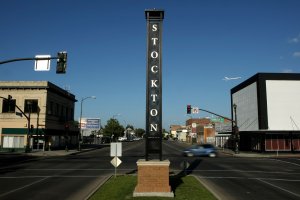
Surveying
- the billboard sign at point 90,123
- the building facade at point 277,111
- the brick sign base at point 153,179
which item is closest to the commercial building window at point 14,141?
the billboard sign at point 90,123

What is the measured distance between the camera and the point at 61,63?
20562 mm

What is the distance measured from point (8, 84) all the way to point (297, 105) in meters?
43.7

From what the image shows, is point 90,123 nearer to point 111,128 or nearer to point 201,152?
point 111,128

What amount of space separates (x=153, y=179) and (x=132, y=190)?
63.9 inches

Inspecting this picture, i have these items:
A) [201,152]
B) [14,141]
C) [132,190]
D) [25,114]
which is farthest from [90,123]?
[132,190]

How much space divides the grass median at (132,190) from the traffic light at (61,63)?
690 cm

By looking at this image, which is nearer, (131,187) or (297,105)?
(131,187)

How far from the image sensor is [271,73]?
5291 cm

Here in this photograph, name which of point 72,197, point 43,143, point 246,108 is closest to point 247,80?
point 246,108

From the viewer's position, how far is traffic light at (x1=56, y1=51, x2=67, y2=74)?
2052cm

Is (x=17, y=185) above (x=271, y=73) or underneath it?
underneath

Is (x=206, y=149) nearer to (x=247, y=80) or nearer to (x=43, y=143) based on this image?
(x=247, y=80)

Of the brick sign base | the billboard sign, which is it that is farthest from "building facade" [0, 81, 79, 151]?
the brick sign base

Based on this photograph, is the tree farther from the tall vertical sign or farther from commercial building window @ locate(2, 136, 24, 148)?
the tall vertical sign
